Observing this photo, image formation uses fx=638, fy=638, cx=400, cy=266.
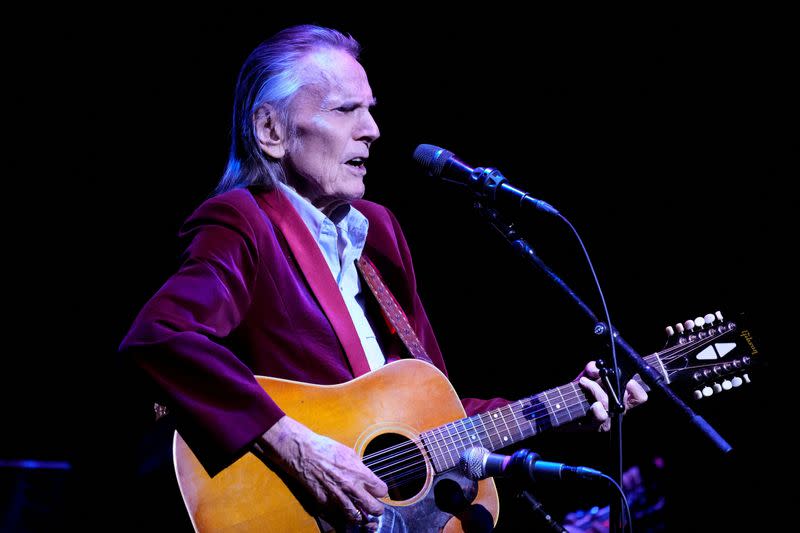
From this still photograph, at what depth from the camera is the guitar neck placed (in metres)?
2.20

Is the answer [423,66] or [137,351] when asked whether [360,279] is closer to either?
[137,351]


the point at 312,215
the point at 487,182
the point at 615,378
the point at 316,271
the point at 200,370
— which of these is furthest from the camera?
the point at 312,215

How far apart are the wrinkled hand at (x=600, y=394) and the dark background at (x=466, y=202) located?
0.79 m

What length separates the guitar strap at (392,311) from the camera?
2.64m

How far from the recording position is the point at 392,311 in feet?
8.89

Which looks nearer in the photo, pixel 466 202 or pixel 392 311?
pixel 392 311

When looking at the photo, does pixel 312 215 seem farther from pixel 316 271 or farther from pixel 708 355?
pixel 708 355

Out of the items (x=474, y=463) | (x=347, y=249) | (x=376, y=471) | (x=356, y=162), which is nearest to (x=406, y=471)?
(x=376, y=471)

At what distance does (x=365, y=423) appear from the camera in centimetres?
209

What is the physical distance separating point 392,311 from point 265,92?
1086mm

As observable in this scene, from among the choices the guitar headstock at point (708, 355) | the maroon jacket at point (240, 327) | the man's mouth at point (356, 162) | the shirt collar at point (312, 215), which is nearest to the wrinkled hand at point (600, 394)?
the guitar headstock at point (708, 355)

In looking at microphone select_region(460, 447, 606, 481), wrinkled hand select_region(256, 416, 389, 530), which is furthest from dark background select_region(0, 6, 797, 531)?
wrinkled hand select_region(256, 416, 389, 530)

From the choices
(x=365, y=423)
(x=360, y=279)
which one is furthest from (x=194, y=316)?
(x=360, y=279)

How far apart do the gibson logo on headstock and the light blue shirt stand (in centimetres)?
143
